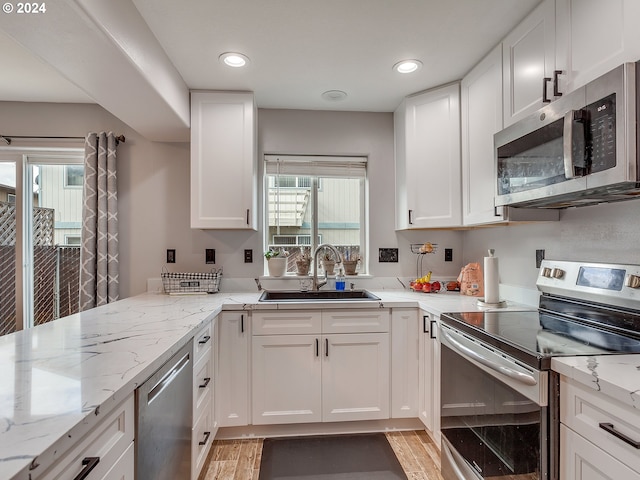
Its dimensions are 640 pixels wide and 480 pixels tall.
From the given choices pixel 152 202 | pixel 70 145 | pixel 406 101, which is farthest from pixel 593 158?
pixel 70 145

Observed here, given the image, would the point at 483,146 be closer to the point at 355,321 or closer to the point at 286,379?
the point at 355,321

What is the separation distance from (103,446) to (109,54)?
1464 millimetres

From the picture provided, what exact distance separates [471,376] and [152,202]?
2440 mm

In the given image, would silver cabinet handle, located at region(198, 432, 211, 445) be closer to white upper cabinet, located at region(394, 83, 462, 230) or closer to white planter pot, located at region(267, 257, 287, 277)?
white planter pot, located at region(267, 257, 287, 277)

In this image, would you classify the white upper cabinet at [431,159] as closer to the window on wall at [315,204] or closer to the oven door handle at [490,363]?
the window on wall at [315,204]

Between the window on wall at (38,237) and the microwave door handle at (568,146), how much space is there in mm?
3126

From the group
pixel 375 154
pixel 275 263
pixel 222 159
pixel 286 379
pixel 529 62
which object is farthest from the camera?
pixel 375 154

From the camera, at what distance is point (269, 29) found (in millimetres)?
1675

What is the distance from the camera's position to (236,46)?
181cm

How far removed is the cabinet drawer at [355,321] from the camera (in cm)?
206

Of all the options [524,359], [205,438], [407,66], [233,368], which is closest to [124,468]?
[205,438]

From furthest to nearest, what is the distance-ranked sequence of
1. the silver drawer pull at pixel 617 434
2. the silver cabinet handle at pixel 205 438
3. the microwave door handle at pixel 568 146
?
the silver cabinet handle at pixel 205 438, the microwave door handle at pixel 568 146, the silver drawer pull at pixel 617 434

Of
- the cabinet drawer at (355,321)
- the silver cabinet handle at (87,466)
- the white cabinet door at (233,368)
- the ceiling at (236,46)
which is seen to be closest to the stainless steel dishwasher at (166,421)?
the silver cabinet handle at (87,466)

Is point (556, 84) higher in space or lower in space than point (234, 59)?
lower
